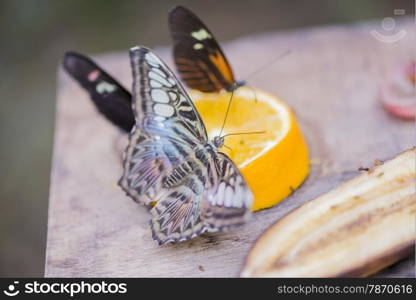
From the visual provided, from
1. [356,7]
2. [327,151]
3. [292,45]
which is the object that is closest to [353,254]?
[327,151]

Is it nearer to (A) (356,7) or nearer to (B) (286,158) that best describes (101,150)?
(B) (286,158)

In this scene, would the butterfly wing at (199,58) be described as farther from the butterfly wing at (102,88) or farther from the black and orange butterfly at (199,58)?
the butterfly wing at (102,88)

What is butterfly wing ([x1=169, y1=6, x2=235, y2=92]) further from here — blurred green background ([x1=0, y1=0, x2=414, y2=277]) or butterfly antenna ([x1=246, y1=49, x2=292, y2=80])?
blurred green background ([x1=0, y1=0, x2=414, y2=277])

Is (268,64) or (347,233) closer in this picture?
(347,233)

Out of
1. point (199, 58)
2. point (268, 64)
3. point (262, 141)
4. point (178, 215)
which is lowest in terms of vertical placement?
point (178, 215)

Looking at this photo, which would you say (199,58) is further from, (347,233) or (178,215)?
(347,233)

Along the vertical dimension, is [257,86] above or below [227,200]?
above

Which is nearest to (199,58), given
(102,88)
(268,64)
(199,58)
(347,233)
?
(199,58)

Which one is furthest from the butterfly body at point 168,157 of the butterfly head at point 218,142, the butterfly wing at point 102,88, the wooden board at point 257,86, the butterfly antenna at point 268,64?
the butterfly antenna at point 268,64
